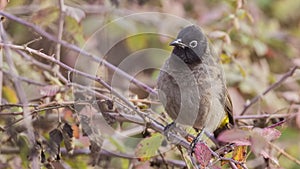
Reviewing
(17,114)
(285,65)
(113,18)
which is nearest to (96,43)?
(113,18)

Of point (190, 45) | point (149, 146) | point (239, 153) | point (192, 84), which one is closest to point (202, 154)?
point (239, 153)

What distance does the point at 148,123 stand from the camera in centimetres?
306

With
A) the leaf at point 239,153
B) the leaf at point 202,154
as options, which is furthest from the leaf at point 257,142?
the leaf at point 239,153

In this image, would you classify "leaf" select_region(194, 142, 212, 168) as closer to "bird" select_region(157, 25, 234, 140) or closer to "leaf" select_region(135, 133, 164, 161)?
"leaf" select_region(135, 133, 164, 161)

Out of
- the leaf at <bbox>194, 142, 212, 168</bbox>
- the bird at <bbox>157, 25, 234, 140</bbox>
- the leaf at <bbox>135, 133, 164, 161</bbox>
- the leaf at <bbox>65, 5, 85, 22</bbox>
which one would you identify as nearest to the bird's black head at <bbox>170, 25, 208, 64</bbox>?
the bird at <bbox>157, 25, 234, 140</bbox>

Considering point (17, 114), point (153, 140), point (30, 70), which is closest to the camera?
point (17, 114)

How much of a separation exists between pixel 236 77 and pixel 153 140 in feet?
5.13

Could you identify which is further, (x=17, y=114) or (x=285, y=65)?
(x=285, y=65)

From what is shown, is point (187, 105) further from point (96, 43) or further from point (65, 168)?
point (96, 43)

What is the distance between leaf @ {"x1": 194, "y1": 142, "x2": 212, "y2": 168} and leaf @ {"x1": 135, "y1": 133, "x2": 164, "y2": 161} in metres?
0.53

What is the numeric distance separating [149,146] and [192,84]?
390mm

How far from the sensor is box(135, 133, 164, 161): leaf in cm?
315

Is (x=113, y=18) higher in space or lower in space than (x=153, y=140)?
higher

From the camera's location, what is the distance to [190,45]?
338 cm
